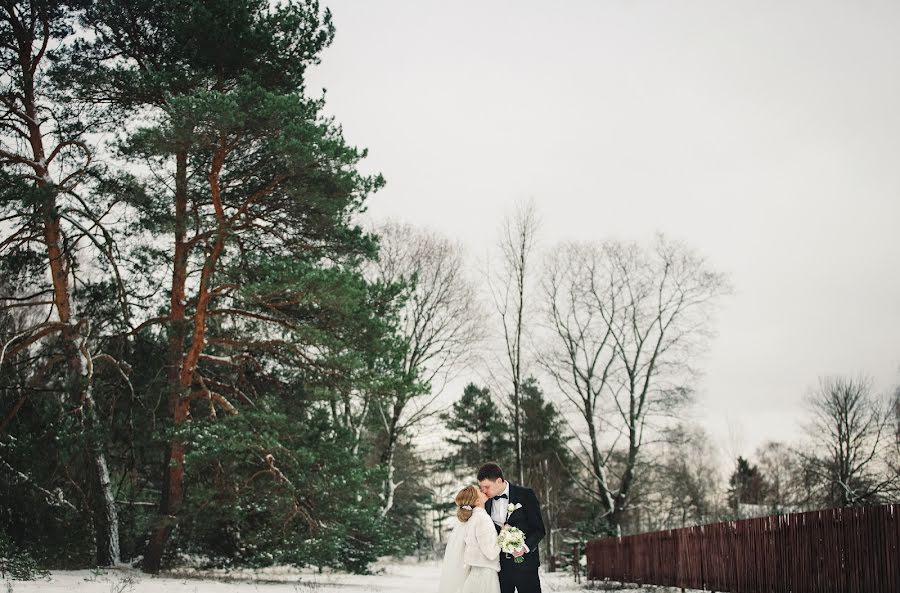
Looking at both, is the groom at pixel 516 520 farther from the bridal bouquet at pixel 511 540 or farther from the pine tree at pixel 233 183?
the pine tree at pixel 233 183

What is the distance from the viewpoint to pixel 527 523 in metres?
6.60

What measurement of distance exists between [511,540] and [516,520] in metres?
0.28

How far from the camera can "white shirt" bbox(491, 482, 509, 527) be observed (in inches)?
264

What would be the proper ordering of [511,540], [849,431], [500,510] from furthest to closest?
[849,431] < [500,510] < [511,540]

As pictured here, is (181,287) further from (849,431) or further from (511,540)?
(849,431)

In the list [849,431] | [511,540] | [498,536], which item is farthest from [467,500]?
[849,431]

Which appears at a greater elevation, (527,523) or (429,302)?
(429,302)

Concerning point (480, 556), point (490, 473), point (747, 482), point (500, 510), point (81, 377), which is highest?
point (81, 377)

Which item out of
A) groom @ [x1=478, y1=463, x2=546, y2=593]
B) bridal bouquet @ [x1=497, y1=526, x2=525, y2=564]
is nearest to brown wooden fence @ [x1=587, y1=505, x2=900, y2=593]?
groom @ [x1=478, y1=463, x2=546, y2=593]

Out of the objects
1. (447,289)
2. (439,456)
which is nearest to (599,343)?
(447,289)

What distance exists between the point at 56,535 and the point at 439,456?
1366 inches

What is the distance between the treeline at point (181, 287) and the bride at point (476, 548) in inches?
315

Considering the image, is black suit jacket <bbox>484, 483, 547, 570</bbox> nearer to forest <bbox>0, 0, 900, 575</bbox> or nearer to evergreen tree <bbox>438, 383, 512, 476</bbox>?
forest <bbox>0, 0, 900, 575</bbox>

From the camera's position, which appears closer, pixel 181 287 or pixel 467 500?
pixel 467 500
